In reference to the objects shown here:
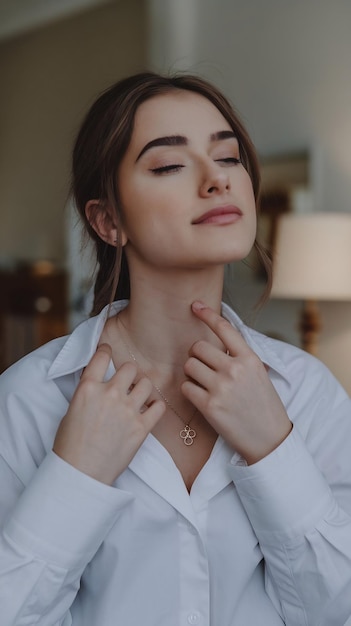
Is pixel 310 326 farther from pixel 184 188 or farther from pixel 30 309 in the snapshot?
pixel 30 309

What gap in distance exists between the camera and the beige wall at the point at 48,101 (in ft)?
18.9

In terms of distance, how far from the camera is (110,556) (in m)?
0.97

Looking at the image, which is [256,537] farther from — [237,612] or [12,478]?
[12,478]

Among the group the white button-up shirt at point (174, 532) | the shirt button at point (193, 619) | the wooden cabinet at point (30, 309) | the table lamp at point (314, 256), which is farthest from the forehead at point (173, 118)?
the wooden cabinet at point (30, 309)

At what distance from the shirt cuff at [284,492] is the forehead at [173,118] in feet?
1.41

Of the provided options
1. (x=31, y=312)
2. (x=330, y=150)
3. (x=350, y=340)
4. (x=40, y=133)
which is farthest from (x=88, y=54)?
(x=350, y=340)

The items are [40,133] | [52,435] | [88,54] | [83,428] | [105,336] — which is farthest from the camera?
[40,133]

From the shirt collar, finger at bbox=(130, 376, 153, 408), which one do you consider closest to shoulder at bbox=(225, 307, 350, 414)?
the shirt collar

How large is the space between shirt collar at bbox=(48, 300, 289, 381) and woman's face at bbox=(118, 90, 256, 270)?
118mm

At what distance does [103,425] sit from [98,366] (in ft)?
0.27

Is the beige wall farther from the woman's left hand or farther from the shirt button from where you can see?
the shirt button

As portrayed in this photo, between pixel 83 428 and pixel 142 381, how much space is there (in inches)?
4.3

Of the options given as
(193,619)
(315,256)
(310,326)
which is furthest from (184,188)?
(310,326)

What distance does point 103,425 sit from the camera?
0.92m
